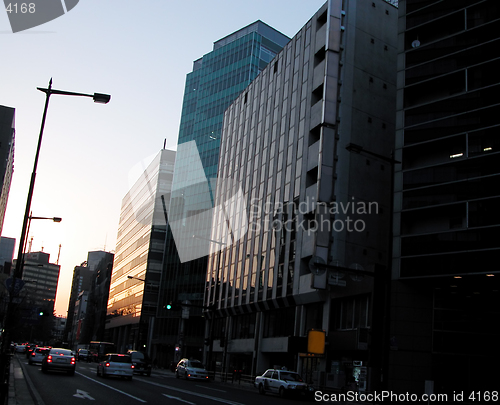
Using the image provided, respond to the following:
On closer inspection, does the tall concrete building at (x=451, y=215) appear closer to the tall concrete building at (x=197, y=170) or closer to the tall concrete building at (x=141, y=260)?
the tall concrete building at (x=197, y=170)

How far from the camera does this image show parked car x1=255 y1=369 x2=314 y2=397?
29891 mm

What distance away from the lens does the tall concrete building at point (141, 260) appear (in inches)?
3797

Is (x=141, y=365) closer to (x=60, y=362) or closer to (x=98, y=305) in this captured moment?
(x=60, y=362)

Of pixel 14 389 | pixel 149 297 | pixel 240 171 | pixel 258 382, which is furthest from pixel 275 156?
pixel 149 297

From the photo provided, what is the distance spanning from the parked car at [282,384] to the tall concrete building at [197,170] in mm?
46446

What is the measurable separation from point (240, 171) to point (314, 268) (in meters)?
42.3

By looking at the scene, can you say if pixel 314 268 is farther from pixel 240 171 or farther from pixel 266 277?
pixel 240 171

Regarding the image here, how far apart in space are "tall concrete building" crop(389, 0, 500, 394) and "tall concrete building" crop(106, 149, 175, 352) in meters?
60.1

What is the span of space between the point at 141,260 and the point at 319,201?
224 feet

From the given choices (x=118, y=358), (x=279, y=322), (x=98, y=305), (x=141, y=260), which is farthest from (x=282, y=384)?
(x=98, y=305)

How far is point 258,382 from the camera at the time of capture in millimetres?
33312

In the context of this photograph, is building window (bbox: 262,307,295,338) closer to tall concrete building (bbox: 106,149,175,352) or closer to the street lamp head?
the street lamp head

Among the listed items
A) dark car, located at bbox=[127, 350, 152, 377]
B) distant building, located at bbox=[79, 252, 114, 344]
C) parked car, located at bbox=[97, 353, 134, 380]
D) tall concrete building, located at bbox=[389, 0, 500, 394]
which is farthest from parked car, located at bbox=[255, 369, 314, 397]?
distant building, located at bbox=[79, 252, 114, 344]

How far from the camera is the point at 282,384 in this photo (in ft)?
99.5
